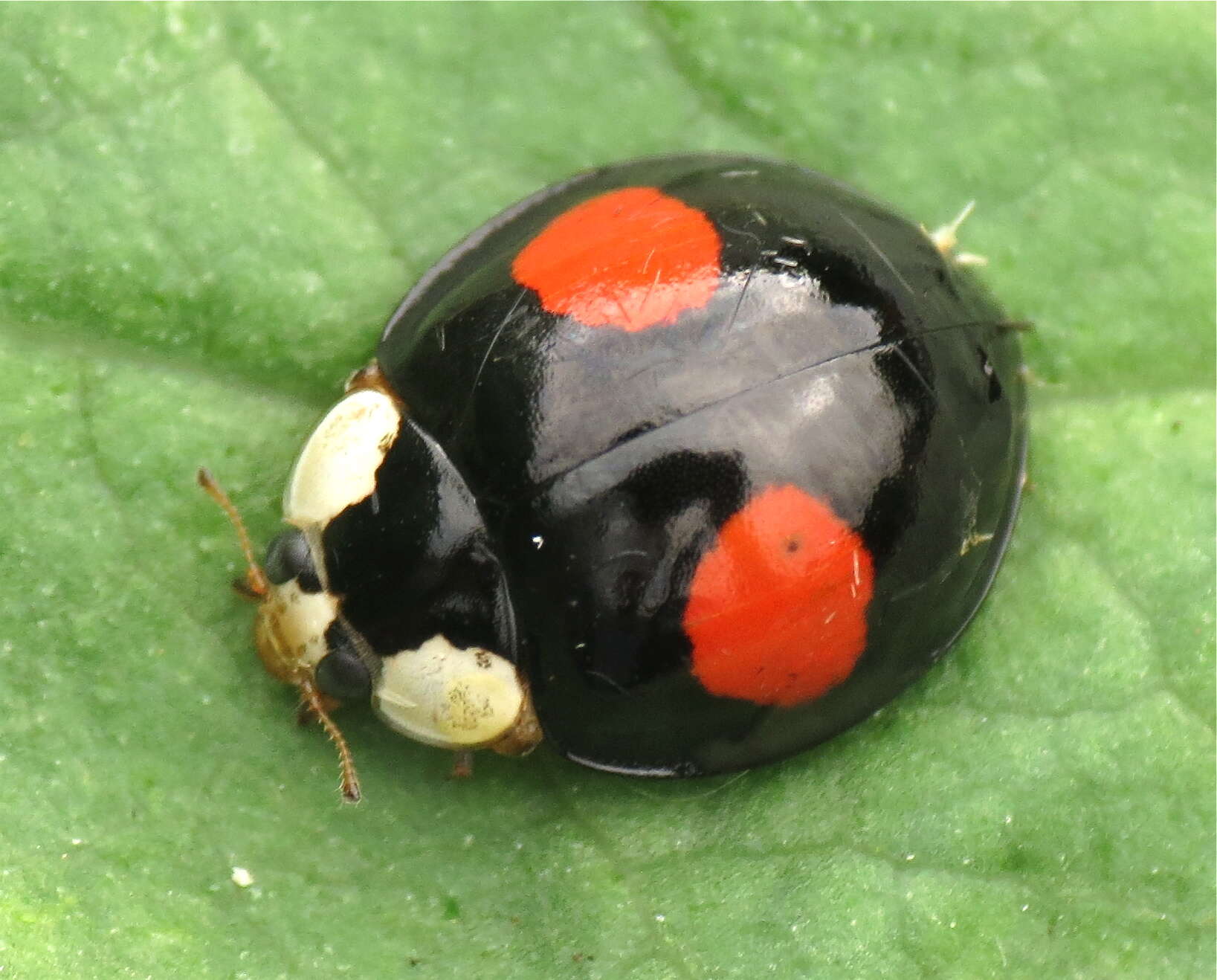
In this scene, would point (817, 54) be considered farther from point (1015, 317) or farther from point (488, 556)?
point (488, 556)

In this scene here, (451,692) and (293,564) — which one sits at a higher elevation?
(293,564)

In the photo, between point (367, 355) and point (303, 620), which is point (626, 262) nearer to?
point (367, 355)

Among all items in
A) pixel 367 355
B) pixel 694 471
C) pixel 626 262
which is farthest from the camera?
pixel 367 355

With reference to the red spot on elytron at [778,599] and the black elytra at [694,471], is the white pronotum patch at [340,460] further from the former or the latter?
the red spot on elytron at [778,599]

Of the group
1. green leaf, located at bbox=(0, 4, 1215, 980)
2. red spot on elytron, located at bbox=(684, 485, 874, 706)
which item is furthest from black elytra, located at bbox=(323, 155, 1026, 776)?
green leaf, located at bbox=(0, 4, 1215, 980)

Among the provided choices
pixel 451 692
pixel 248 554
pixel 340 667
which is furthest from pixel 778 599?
pixel 248 554

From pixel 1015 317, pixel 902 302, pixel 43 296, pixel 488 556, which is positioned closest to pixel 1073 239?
pixel 1015 317
